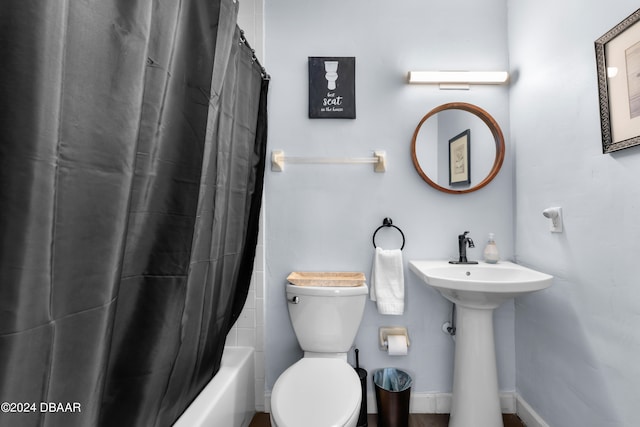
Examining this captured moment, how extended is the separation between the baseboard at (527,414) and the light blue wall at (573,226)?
33 mm

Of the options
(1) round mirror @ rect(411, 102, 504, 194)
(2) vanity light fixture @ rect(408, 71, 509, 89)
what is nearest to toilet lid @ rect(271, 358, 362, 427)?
(1) round mirror @ rect(411, 102, 504, 194)

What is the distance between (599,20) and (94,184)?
171 cm

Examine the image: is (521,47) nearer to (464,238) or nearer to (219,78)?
(464,238)

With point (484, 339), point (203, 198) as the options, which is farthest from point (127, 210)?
point (484, 339)

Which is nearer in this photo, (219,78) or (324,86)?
(219,78)

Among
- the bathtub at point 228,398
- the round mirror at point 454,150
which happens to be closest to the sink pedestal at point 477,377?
the round mirror at point 454,150

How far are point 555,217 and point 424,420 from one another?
1.22 m

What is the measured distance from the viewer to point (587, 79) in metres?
1.22

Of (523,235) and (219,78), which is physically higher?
(219,78)

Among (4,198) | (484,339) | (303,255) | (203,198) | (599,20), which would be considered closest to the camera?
(4,198)

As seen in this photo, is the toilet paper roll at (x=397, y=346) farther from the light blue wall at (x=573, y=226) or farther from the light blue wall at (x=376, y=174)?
the light blue wall at (x=573, y=226)

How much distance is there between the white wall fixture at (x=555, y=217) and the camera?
136 centimetres

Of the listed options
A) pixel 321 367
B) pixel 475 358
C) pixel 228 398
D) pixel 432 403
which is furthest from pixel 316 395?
pixel 432 403

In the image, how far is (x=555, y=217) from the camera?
1370mm
